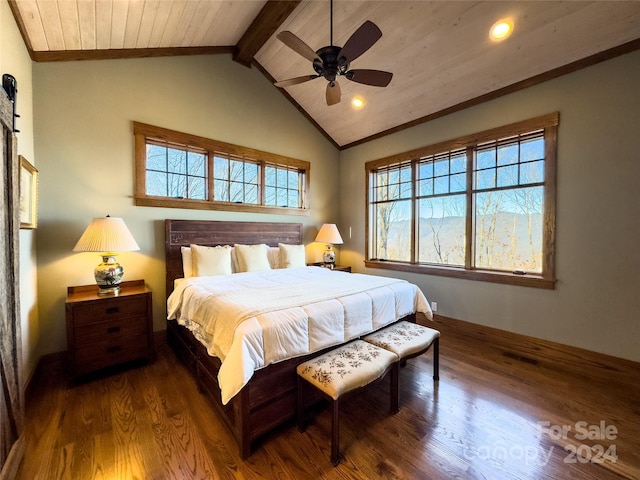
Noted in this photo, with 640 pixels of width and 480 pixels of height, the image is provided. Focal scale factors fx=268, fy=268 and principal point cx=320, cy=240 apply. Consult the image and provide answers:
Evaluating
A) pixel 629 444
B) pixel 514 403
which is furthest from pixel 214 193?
pixel 629 444

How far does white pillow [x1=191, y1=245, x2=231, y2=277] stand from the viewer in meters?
3.07

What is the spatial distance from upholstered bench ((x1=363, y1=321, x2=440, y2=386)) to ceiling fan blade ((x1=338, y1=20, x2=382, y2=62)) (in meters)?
2.32

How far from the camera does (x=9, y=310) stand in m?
1.45

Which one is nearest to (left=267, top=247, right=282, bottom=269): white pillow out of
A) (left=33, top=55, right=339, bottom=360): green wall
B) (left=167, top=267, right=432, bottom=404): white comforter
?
(left=33, top=55, right=339, bottom=360): green wall

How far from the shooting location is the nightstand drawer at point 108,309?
2.35m

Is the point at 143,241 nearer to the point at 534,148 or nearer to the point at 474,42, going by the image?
the point at 474,42

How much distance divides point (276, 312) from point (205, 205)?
235cm

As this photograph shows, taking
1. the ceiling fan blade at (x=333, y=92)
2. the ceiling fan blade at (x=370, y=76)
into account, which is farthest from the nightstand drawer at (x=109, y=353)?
the ceiling fan blade at (x=370, y=76)

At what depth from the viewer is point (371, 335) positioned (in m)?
2.31

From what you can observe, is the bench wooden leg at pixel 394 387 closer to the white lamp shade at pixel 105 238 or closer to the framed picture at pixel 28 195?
the white lamp shade at pixel 105 238

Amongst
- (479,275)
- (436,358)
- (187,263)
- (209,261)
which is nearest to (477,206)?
(479,275)

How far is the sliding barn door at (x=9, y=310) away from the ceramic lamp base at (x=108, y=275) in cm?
113

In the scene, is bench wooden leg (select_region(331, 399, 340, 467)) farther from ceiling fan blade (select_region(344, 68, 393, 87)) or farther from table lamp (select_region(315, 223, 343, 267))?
table lamp (select_region(315, 223, 343, 267))

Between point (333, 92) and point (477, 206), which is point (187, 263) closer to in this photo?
point (333, 92)
